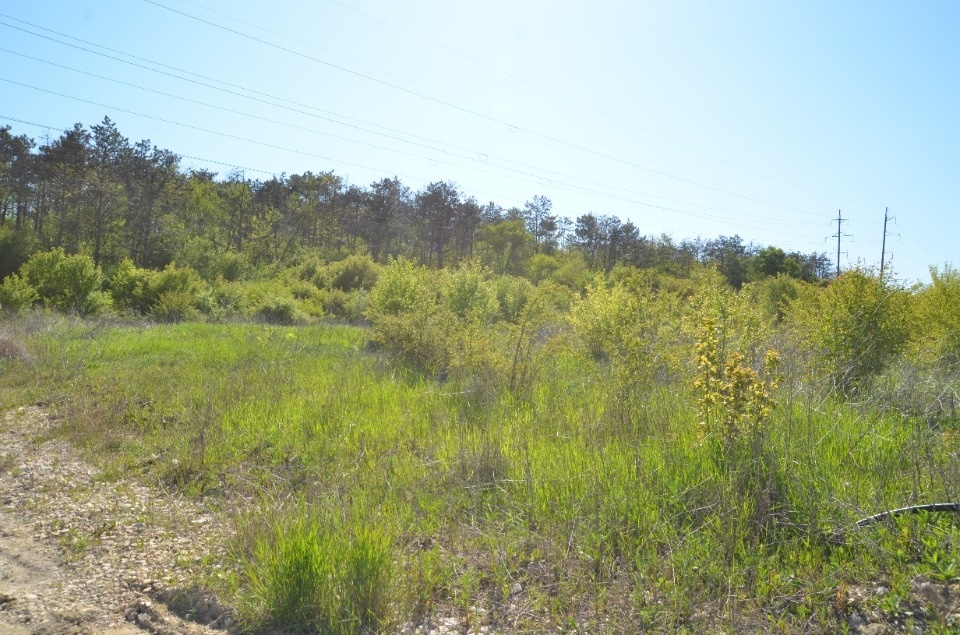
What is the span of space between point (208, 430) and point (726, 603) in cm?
572

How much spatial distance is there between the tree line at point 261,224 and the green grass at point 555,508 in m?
31.4

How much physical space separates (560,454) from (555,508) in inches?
40.6

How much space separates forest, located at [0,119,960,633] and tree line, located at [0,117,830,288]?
26.2 meters

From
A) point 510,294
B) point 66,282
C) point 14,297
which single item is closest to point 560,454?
point 14,297

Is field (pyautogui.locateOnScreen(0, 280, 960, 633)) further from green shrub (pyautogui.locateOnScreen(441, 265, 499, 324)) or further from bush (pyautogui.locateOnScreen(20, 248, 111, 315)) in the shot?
bush (pyautogui.locateOnScreen(20, 248, 111, 315))

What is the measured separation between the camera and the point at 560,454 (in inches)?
228

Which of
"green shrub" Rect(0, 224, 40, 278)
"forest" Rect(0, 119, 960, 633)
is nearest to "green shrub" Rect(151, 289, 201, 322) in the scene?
"forest" Rect(0, 119, 960, 633)

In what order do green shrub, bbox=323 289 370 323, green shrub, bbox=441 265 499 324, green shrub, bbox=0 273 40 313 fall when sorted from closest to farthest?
green shrub, bbox=441 265 499 324 < green shrub, bbox=0 273 40 313 < green shrub, bbox=323 289 370 323

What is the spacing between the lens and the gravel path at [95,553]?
3.72 meters

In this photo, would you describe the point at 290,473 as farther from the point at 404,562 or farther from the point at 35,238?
the point at 35,238

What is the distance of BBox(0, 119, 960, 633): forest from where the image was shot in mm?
3637

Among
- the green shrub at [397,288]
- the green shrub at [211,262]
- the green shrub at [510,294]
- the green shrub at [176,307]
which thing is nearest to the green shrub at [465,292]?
the green shrub at [397,288]

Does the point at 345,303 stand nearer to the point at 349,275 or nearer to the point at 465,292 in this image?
the point at 349,275

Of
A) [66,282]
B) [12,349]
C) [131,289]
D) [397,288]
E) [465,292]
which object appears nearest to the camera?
[12,349]
